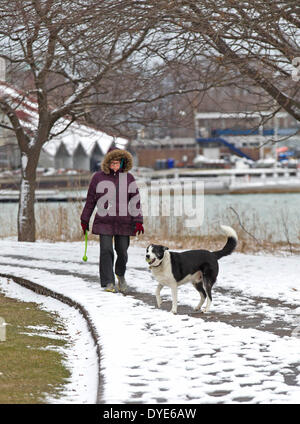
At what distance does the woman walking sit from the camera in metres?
10.3

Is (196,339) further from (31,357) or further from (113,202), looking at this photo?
(113,202)

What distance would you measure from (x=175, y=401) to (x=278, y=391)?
82cm

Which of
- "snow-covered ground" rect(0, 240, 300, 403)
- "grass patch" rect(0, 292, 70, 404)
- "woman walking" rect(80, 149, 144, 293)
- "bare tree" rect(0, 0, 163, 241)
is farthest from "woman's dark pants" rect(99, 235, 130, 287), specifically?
"bare tree" rect(0, 0, 163, 241)

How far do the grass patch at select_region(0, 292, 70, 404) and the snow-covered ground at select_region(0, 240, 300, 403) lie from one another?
1.24 feet

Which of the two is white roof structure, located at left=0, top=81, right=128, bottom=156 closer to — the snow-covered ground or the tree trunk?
the tree trunk

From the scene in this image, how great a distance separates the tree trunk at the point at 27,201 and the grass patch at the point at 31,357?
31.0 ft

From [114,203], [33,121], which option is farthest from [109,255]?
[33,121]

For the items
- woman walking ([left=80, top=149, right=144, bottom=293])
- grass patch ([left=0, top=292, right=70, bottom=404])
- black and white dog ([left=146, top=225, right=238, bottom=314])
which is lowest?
grass patch ([left=0, top=292, right=70, bottom=404])

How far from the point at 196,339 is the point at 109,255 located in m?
3.42

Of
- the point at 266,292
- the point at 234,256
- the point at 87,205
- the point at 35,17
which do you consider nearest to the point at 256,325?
the point at 266,292

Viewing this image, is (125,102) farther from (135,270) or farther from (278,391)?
(278,391)

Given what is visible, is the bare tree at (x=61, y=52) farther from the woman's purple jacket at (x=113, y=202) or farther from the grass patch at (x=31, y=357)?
the grass patch at (x=31, y=357)

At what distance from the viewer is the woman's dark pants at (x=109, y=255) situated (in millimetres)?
10516

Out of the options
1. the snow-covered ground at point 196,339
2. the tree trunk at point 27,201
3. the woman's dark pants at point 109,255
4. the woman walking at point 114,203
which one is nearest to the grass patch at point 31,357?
the snow-covered ground at point 196,339
